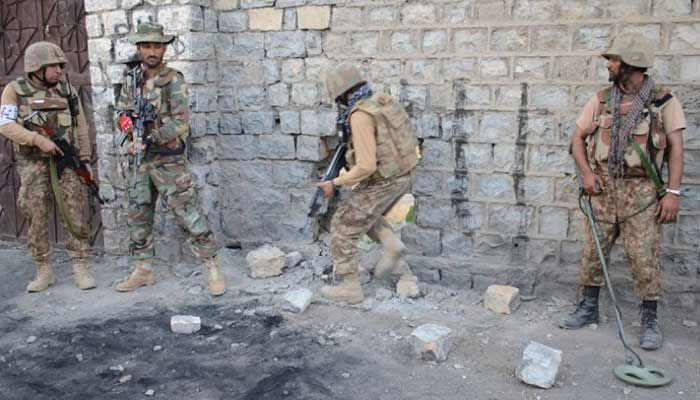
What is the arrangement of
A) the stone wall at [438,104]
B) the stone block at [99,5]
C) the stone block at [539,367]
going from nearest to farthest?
1. the stone block at [539,367]
2. the stone wall at [438,104]
3. the stone block at [99,5]

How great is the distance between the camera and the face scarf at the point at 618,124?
4238 mm

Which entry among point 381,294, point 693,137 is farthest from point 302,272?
point 693,137

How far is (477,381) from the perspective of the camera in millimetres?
4043

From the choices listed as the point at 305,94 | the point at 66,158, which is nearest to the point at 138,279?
the point at 66,158

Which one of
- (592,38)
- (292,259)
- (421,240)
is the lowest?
(292,259)

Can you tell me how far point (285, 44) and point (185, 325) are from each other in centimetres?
268

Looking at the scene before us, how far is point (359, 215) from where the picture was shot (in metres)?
5.06

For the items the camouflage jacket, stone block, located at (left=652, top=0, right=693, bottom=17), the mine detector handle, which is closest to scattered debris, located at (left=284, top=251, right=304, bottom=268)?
the mine detector handle

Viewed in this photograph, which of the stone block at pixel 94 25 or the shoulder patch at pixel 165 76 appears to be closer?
the shoulder patch at pixel 165 76

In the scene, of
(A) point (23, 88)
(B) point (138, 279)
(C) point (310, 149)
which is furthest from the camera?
(C) point (310, 149)

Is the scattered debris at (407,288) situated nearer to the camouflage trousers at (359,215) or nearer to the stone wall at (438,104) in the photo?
the stone wall at (438,104)

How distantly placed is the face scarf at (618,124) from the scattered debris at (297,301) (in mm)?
2441

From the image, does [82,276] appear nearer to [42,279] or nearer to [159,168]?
[42,279]

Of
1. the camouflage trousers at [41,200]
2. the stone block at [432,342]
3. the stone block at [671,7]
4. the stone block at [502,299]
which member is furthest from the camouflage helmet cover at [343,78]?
the camouflage trousers at [41,200]
